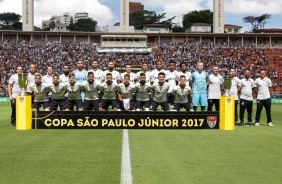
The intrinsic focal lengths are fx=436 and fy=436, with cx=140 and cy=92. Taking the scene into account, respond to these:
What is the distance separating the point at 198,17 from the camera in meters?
113

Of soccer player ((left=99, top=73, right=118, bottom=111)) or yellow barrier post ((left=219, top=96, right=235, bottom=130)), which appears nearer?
yellow barrier post ((left=219, top=96, right=235, bottom=130))

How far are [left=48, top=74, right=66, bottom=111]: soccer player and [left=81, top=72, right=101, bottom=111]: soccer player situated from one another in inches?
24.8

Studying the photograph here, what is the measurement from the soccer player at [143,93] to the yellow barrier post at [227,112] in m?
2.37

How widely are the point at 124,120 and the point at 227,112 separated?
9.21 feet

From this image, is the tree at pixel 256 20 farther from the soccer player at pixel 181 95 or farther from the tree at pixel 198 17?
the soccer player at pixel 181 95

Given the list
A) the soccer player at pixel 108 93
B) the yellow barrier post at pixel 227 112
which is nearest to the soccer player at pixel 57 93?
the soccer player at pixel 108 93

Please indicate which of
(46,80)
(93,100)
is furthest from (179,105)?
(46,80)

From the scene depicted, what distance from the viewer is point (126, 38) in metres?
64.6

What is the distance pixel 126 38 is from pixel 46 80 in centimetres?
5091

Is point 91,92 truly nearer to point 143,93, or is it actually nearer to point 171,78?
point 143,93

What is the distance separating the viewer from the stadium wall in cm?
6444

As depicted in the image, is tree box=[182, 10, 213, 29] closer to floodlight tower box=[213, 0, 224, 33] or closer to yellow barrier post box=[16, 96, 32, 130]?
floodlight tower box=[213, 0, 224, 33]

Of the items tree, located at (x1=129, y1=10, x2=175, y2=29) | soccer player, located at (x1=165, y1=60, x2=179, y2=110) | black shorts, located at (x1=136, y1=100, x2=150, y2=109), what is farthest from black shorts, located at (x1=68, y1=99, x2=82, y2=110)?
tree, located at (x1=129, y1=10, x2=175, y2=29)

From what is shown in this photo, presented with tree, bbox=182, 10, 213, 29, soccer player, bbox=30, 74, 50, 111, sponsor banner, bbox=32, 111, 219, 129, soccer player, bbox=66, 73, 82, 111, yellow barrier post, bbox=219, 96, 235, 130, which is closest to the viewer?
yellow barrier post, bbox=219, 96, 235, 130
